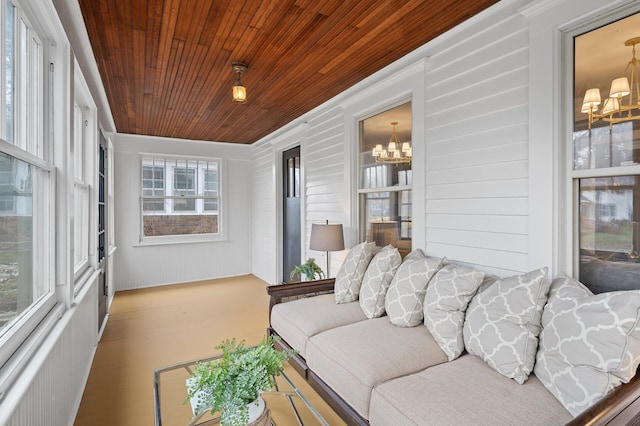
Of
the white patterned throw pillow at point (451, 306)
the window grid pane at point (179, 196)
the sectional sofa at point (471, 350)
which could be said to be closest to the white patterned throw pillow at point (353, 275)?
the sectional sofa at point (471, 350)

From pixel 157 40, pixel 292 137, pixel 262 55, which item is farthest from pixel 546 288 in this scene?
pixel 292 137

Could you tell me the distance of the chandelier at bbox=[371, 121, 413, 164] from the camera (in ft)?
10.0

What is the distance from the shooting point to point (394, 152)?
321cm

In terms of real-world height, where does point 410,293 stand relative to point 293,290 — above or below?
above

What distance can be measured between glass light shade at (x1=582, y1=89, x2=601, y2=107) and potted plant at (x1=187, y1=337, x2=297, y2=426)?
2.12 m

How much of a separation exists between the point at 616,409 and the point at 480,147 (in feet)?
5.45

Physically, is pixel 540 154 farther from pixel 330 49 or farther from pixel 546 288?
pixel 330 49

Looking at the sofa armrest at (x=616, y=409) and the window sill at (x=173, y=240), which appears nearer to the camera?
the sofa armrest at (x=616, y=409)

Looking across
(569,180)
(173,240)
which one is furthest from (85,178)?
(569,180)

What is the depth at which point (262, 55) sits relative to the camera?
2.78 metres

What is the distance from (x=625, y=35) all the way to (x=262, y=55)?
7.73 feet

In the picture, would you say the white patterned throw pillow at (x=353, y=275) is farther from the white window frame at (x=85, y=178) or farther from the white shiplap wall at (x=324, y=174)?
the white window frame at (x=85, y=178)

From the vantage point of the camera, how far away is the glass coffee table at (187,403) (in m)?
1.56

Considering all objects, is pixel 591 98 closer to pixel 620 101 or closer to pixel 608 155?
pixel 620 101
